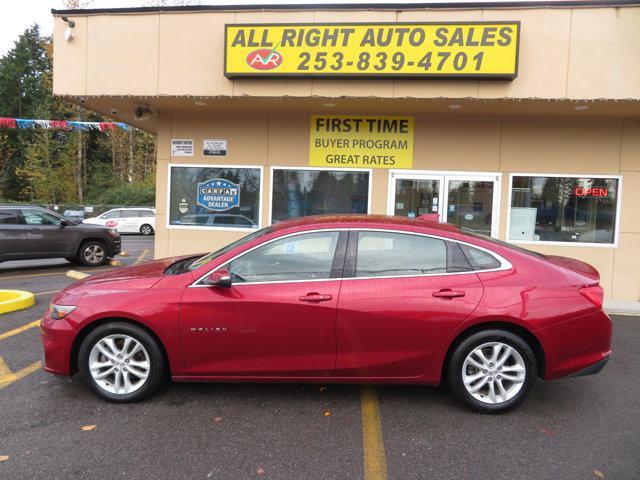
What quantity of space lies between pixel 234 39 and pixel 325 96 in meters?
1.78

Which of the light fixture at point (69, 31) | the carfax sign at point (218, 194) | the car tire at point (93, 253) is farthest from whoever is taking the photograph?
the car tire at point (93, 253)

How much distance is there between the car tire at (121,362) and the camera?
12.5 feet

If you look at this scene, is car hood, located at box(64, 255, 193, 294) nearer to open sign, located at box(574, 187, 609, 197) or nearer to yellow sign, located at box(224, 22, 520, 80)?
yellow sign, located at box(224, 22, 520, 80)

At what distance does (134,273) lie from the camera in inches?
164

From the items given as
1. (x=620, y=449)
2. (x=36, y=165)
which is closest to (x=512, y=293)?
(x=620, y=449)

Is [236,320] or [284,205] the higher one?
[284,205]

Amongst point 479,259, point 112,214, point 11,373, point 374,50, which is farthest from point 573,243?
point 112,214

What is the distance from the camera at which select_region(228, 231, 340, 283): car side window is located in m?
3.83

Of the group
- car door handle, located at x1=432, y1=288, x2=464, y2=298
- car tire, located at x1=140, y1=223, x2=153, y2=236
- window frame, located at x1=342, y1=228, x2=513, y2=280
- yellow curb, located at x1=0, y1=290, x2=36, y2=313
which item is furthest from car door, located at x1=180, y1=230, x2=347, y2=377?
car tire, located at x1=140, y1=223, x2=153, y2=236

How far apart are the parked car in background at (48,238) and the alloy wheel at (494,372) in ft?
34.6

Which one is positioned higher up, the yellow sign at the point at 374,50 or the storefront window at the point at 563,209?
the yellow sign at the point at 374,50

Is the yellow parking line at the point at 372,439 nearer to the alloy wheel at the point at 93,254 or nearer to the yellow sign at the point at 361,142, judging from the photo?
the yellow sign at the point at 361,142

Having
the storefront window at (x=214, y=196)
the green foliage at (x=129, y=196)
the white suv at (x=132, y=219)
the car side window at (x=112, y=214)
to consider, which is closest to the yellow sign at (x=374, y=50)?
the storefront window at (x=214, y=196)

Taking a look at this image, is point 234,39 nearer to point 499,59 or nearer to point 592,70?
point 499,59
